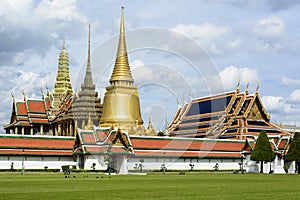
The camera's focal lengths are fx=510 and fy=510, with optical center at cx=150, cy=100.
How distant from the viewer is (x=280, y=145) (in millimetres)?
62250

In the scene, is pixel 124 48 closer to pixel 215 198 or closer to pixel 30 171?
pixel 30 171

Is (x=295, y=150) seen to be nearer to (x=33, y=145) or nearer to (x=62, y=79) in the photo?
(x=33, y=145)

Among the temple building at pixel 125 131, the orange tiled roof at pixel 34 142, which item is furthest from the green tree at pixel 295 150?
the orange tiled roof at pixel 34 142

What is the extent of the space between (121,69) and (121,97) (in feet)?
13.5

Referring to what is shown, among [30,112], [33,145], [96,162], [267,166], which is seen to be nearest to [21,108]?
[30,112]

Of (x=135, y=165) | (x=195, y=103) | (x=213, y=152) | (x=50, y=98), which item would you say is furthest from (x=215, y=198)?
(x=50, y=98)

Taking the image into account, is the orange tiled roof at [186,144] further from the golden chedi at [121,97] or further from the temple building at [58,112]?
the temple building at [58,112]

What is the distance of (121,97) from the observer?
7462cm

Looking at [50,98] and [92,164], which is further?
[50,98]

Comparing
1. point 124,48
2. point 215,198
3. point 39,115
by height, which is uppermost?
point 124,48

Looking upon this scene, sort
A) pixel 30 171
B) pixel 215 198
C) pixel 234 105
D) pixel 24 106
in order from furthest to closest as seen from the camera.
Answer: pixel 24 106
pixel 234 105
pixel 30 171
pixel 215 198

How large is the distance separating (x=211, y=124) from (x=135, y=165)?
20.9m

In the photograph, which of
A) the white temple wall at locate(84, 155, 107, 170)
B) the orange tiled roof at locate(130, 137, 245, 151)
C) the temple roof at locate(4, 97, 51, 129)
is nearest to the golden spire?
the temple roof at locate(4, 97, 51, 129)

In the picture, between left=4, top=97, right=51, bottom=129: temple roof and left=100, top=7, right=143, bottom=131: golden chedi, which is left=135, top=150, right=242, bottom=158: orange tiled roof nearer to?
left=100, top=7, right=143, bottom=131: golden chedi
